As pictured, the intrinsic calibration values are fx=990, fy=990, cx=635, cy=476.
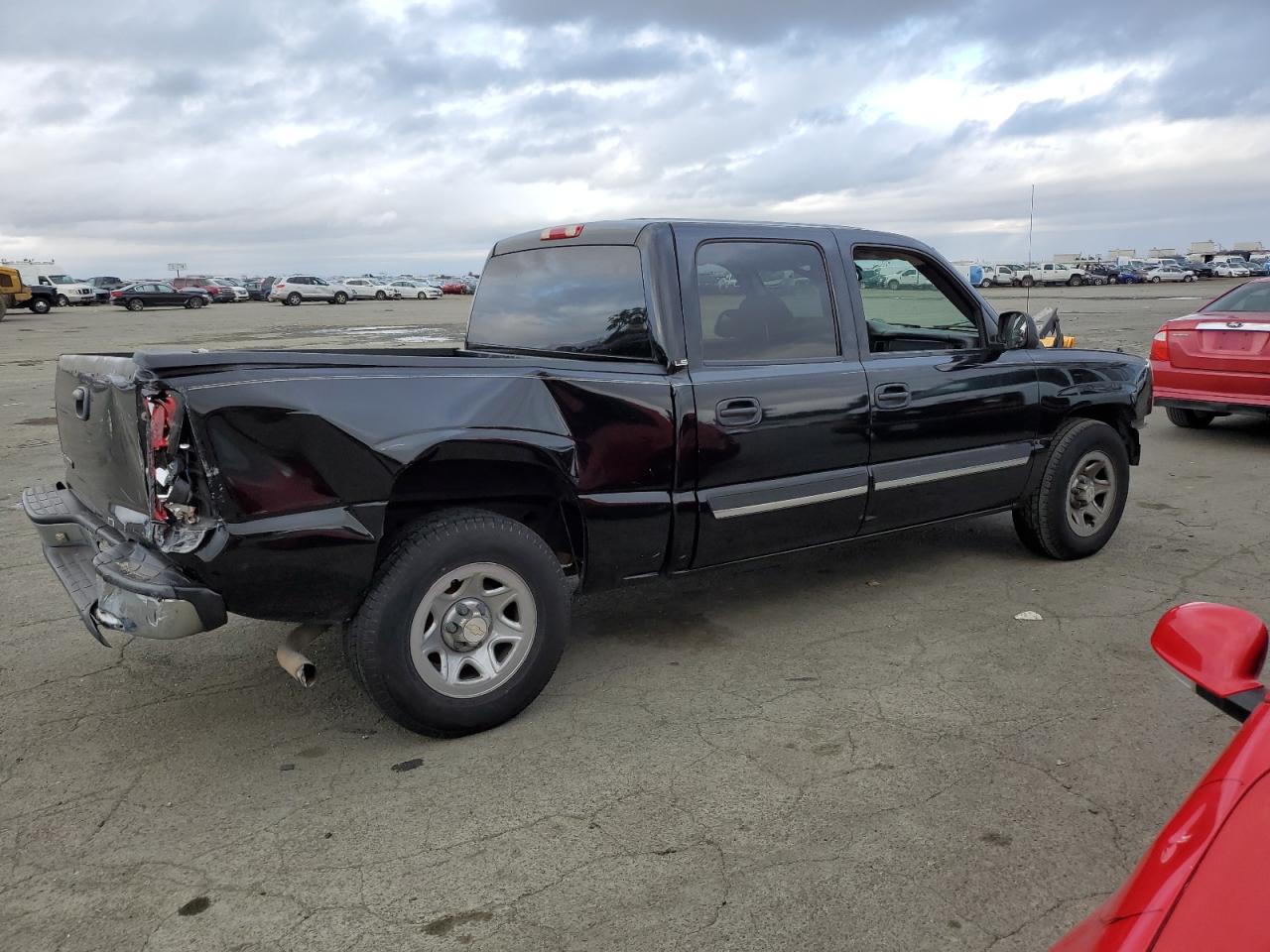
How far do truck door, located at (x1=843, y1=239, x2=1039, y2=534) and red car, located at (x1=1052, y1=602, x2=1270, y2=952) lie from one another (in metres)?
2.83

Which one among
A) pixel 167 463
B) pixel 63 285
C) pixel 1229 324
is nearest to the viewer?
pixel 167 463

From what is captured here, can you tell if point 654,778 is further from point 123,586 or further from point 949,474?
point 949,474

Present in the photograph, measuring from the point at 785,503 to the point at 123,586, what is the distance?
2539mm

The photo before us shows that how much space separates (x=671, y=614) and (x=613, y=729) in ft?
4.20

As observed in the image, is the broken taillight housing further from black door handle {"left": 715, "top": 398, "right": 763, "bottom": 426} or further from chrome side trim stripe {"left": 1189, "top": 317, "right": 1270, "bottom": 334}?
chrome side trim stripe {"left": 1189, "top": 317, "right": 1270, "bottom": 334}

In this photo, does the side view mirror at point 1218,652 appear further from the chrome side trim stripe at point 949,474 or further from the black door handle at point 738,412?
the chrome side trim stripe at point 949,474

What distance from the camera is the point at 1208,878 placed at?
4.55 feet

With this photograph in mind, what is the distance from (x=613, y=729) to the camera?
3648mm

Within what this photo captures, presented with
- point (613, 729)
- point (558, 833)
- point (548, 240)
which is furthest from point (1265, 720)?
point (548, 240)

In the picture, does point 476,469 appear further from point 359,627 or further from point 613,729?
point 613,729

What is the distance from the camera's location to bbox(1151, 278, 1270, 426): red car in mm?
8625

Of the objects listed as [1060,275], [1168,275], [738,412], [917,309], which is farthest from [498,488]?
[1168,275]

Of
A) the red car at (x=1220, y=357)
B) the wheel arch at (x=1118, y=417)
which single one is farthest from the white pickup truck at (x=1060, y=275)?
the wheel arch at (x=1118, y=417)

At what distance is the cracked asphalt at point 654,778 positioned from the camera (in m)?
2.61
